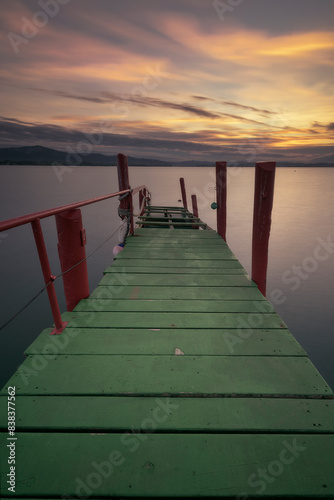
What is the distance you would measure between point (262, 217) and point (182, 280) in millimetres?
1291

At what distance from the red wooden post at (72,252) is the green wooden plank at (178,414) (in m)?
1.18

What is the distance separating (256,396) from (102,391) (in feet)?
3.12

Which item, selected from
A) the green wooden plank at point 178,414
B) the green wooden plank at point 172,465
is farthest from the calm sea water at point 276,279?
the green wooden plank at point 172,465

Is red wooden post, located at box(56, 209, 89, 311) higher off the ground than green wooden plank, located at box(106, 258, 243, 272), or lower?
higher

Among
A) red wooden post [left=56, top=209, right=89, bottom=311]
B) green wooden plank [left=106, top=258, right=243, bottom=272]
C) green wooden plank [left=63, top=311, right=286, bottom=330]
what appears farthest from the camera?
green wooden plank [left=106, top=258, right=243, bottom=272]

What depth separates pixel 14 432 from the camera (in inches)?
52.0

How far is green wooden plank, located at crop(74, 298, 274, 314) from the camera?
253 cm

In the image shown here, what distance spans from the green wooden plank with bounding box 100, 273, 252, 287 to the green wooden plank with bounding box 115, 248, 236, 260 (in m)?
0.82

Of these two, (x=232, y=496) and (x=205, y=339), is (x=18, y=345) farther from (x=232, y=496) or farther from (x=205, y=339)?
(x=232, y=496)

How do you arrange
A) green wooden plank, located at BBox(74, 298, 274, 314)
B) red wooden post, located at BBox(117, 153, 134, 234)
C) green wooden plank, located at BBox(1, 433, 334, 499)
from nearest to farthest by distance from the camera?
green wooden plank, located at BBox(1, 433, 334, 499), green wooden plank, located at BBox(74, 298, 274, 314), red wooden post, located at BBox(117, 153, 134, 234)

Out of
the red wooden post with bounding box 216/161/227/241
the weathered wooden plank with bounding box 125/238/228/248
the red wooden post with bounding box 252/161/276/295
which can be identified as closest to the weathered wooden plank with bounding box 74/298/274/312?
the red wooden post with bounding box 252/161/276/295

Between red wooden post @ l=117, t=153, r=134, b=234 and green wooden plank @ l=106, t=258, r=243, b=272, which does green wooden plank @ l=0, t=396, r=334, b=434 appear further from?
red wooden post @ l=117, t=153, r=134, b=234

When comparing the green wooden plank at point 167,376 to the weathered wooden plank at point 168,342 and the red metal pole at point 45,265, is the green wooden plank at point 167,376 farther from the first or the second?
the red metal pole at point 45,265

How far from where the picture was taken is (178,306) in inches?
103
